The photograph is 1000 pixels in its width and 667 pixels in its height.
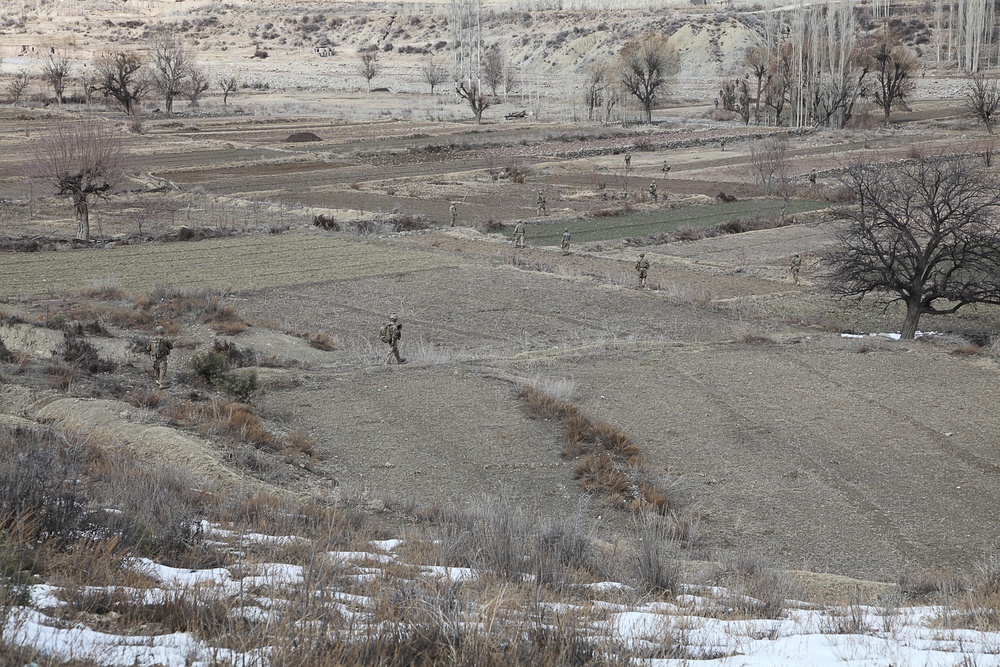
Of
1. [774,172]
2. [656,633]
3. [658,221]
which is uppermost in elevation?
[774,172]

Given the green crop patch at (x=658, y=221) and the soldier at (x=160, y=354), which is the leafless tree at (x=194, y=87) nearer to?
the green crop patch at (x=658, y=221)

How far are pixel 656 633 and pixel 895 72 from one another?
97.0 metres

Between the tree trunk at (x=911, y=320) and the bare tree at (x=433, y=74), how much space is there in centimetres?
10044

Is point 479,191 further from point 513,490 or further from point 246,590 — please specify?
point 246,590

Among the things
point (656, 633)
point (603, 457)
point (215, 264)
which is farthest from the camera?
point (215, 264)

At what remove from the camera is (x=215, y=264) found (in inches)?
1282

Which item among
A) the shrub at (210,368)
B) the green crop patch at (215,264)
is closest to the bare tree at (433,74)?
the green crop patch at (215,264)

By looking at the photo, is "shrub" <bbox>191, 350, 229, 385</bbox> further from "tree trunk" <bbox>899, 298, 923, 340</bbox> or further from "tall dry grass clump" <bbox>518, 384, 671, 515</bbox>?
"tree trunk" <bbox>899, 298, 923, 340</bbox>

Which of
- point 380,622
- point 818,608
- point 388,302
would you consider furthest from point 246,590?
point 388,302

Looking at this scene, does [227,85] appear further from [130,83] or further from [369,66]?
[369,66]

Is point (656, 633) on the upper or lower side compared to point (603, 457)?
upper

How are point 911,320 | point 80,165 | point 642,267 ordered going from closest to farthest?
point 911,320 → point 642,267 → point 80,165

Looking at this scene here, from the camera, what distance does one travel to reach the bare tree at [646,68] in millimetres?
99188

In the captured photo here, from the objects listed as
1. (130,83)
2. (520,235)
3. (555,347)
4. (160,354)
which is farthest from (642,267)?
(130,83)
